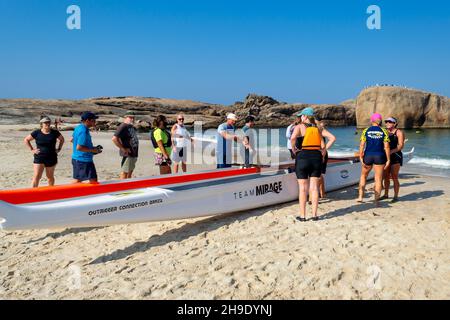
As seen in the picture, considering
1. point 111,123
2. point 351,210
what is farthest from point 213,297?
point 111,123

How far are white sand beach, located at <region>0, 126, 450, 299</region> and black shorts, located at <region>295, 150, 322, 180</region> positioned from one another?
733mm

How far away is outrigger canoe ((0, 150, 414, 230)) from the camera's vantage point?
4.34 m

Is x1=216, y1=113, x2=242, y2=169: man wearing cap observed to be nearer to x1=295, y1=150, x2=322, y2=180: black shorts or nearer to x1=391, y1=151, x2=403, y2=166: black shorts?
x1=295, y1=150, x2=322, y2=180: black shorts

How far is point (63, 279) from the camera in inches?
157

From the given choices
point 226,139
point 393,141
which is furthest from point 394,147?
point 226,139

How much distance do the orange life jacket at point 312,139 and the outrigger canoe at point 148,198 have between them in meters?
1.25

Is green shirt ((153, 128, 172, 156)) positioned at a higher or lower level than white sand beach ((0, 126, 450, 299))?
higher

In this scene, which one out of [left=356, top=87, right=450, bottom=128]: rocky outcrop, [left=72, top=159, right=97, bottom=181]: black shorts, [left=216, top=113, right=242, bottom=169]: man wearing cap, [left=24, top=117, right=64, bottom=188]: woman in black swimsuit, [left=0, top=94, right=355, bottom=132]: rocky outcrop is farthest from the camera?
[left=0, top=94, right=355, bottom=132]: rocky outcrop

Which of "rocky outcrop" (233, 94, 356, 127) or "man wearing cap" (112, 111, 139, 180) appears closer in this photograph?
"man wearing cap" (112, 111, 139, 180)

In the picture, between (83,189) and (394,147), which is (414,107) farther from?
(83,189)

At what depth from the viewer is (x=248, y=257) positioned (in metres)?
4.21

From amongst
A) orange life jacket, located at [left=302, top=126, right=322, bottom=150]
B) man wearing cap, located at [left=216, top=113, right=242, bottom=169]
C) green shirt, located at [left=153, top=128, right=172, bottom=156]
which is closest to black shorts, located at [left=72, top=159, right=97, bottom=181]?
green shirt, located at [left=153, top=128, right=172, bottom=156]

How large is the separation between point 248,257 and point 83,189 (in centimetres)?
252
